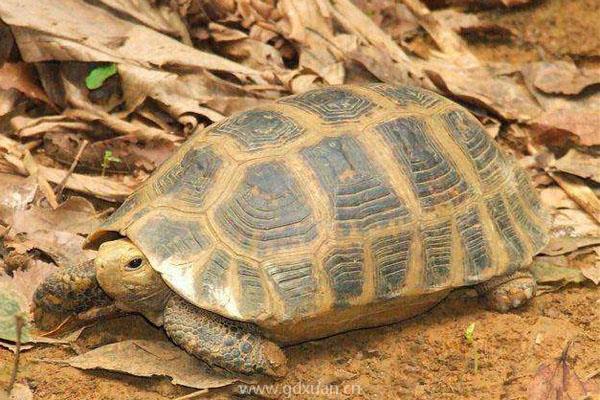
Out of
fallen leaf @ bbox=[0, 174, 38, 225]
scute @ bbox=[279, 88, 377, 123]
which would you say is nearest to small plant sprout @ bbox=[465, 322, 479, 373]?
scute @ bbox=[279, 88, 377, 123]

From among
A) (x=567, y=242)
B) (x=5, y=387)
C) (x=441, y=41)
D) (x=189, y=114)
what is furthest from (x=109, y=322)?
(x=441, y=41)

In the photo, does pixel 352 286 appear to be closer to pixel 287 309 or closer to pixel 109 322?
pixel 287 309

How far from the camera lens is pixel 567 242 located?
18.4 feet

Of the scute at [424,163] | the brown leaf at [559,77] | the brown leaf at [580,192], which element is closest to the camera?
the scute at [424,163]

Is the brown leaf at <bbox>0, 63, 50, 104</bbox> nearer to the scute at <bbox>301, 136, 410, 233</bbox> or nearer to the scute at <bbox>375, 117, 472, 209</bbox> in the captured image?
the scute at <bbox>301, 136, 410, 233</bbox>

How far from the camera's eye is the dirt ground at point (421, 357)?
4414mm

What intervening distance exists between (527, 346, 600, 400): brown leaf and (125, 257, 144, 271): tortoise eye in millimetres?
2192

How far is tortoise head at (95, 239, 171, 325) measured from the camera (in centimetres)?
434

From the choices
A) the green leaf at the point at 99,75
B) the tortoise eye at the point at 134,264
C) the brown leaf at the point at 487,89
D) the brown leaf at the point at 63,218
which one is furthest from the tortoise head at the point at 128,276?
the brown leaf at the point at 487,89

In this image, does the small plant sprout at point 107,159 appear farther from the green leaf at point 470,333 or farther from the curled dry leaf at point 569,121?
the curled dry leaf at point 569,121

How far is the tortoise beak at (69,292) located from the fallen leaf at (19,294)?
4.4 inches

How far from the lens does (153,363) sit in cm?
450

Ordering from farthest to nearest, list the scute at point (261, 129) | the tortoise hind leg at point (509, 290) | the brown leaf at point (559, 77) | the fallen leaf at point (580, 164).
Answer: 1. the brown leaf at point (559, 77)
2. the fallen leaf at point (580, 164)
3. the tortoise hind leg at point (509, 290)
4. the scute at point (261, 129)

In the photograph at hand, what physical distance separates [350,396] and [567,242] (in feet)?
6.88
